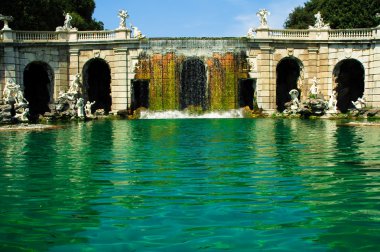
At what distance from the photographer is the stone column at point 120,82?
45.1 m

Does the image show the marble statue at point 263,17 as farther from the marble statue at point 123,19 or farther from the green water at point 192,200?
the green water at point 192,200

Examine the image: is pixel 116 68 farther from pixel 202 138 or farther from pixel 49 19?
pixel 202 138

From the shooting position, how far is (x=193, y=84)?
46000 millimetres

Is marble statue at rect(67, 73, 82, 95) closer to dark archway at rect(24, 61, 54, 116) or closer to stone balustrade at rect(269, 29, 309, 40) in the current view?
dark archway at rect(24, 61, 54, 116)

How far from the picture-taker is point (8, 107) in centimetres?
3450

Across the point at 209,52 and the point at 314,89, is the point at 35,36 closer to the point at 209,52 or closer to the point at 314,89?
the point at 209,52

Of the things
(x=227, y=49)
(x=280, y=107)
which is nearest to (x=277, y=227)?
(x=227, y=49)

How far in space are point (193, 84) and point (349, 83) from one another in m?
17.2

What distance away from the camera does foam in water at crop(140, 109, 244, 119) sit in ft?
146

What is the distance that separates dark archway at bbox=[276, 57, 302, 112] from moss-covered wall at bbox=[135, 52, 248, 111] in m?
7.12

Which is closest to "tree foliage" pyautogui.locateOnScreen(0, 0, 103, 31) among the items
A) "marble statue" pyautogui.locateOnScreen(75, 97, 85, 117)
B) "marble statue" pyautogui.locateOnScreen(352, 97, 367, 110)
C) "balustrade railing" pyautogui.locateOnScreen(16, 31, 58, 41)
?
"balustrade railing" pyautogui.locateOnScreen(16, 31, 58, 41)

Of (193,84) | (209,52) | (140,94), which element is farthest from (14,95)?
(209,52)

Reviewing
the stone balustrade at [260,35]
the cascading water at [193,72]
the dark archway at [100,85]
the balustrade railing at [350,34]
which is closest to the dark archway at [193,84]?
the cascading water at [193,72]

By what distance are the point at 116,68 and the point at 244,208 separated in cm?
3856
